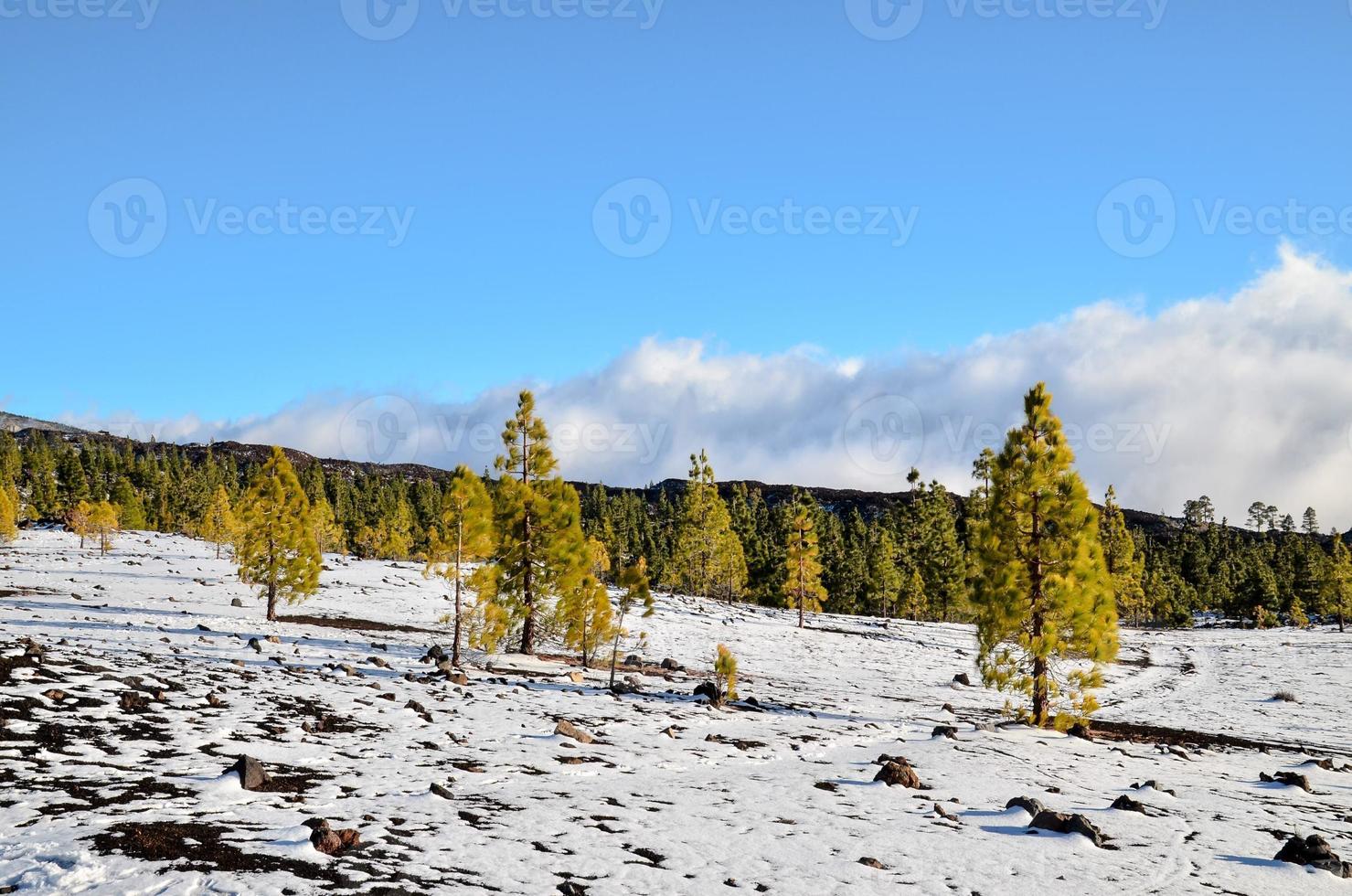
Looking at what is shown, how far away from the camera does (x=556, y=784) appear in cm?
1300

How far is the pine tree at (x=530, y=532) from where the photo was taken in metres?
33.1

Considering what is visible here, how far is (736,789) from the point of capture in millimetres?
13336

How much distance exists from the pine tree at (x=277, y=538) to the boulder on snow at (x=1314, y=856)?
38.2 m

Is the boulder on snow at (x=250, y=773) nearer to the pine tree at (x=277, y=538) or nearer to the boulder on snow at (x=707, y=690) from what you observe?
the boulder on snow at (x=707, y=690)

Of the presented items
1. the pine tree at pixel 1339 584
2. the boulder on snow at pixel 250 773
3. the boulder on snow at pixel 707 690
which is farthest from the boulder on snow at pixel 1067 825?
the pine tree at pixel 1339 584

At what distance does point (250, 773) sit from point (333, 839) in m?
3.33

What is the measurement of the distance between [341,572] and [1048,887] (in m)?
61.9

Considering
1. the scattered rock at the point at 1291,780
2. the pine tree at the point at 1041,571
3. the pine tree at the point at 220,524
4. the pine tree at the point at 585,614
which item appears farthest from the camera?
the pine tree at the point at 220,524

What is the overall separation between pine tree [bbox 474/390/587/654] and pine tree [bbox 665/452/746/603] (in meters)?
42.5

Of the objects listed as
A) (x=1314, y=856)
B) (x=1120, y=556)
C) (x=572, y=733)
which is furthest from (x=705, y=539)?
(x=1314, y=856)

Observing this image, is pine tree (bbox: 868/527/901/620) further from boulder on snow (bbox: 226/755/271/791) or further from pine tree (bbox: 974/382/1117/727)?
boulder on snow (bbox: 226/755/271/791)

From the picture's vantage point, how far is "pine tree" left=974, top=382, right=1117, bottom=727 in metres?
23.0

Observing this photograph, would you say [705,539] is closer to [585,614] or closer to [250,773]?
[585,614]

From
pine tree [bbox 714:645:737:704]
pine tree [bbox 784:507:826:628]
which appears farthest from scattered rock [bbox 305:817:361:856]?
pine tree [bbox 784:507:826:628]
